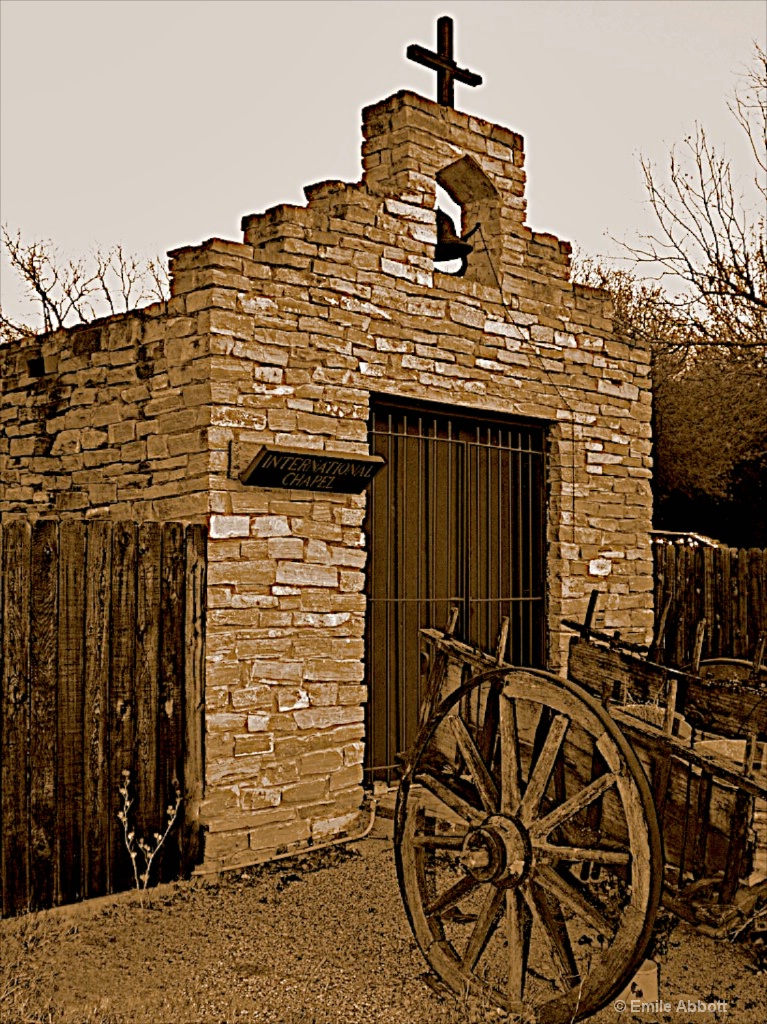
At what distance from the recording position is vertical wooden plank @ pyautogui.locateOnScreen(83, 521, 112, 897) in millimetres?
5102

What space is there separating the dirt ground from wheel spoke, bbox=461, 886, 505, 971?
0.16 m

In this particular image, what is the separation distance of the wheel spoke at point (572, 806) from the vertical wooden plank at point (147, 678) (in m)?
2.40

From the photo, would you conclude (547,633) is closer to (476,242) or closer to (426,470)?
(426,470)

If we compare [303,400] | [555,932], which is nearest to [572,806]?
[555,932]

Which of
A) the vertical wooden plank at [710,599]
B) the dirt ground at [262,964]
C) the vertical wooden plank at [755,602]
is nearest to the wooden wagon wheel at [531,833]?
the dirt ground at [262,964]

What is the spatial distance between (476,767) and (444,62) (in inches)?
206

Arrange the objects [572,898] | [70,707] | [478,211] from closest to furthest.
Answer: [572,898]
[70,707]
[478,211]

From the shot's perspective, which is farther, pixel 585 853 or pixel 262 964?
pixel 262 964

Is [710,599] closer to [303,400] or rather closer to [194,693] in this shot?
[303,400]

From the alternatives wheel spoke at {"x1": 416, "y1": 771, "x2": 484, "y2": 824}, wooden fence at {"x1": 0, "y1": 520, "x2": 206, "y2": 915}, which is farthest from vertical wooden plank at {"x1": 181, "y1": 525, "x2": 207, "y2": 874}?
wheel spoke at {"x1": 416, "y1": 771, "x2": 484, "y2": 824}

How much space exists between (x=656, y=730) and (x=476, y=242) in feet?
15.1

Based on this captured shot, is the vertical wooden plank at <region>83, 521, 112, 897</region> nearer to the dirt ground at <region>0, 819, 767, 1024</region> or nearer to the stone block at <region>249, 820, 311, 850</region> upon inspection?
the dirt ground at <region>0, 819, 767, 1024</region>

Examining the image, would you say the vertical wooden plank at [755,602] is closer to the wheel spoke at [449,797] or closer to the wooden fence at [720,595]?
the wooden fence at [720,595]

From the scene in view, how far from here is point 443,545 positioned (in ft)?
23.1
